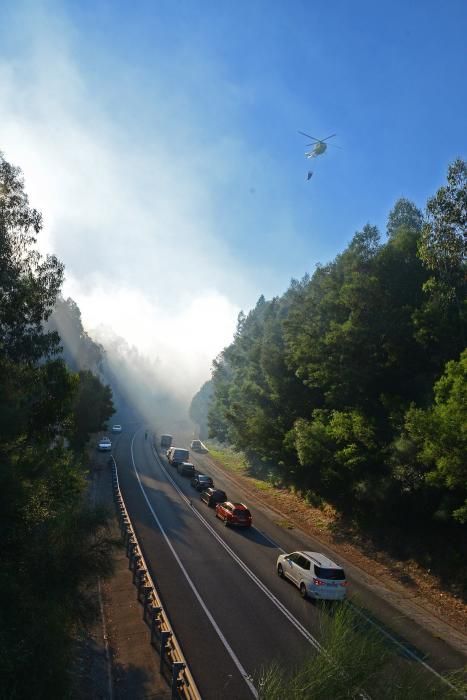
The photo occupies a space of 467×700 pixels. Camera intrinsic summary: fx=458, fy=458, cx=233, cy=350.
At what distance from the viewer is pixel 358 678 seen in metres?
5.11

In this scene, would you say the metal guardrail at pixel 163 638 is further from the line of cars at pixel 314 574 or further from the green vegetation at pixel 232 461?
the green vegetation at pixel 232 461

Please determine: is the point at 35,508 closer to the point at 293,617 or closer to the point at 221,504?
the point at 293,617

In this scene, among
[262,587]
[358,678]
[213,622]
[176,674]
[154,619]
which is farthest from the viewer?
[262,587]

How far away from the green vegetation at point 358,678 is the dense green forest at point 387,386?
11985 millimetres

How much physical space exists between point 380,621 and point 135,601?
8.72 m

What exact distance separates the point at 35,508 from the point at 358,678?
27.7 ft

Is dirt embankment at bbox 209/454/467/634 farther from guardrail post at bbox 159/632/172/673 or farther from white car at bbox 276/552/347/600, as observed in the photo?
guardrail post at bbox 159/632/172/673

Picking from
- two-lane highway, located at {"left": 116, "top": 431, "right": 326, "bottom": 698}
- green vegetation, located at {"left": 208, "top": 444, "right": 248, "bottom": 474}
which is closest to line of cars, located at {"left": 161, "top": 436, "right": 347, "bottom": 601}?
two-lane highway, located at {"left": 116, "top": 431, "right": 326, "bottom": 698}

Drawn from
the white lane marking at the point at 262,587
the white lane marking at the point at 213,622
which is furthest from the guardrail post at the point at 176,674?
the white lane marking at the point at 262,587

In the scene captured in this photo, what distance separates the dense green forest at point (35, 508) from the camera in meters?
7.34

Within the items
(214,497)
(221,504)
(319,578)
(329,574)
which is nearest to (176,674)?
(319,578)

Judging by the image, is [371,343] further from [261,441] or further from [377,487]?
[261,441]

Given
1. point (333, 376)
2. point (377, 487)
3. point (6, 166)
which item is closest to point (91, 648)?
point (377, 487)

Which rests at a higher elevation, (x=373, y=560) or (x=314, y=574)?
(x=314, y=574)
